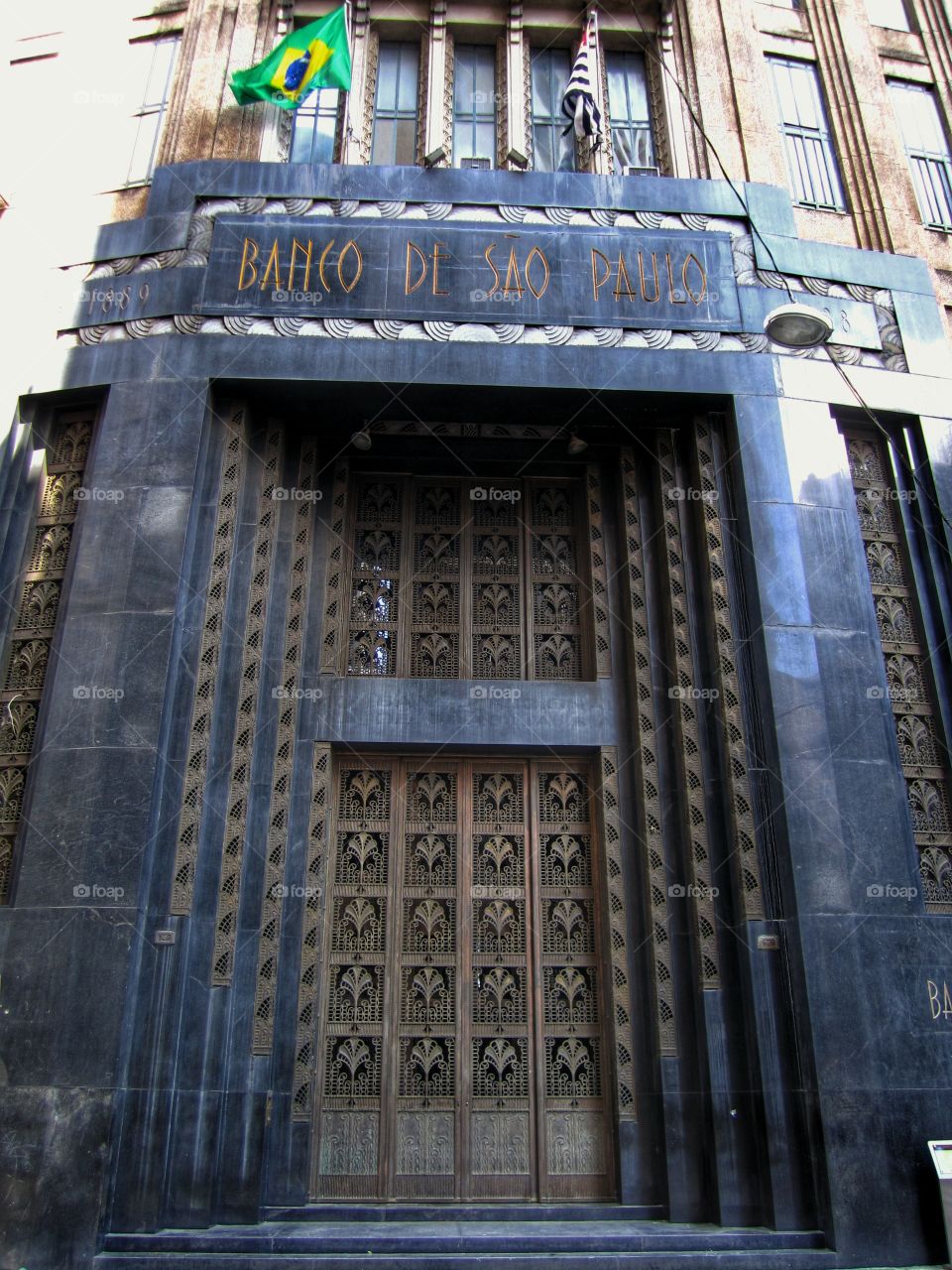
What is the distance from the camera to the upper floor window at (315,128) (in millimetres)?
12352

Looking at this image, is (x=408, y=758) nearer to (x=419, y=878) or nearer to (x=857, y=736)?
(x=419, y=878)

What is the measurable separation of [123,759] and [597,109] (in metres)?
9.76

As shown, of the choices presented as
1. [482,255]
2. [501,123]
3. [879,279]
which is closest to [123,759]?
[482,255]

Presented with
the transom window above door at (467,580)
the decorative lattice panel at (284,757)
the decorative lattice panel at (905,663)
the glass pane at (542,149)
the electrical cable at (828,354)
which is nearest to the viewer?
the decorative lattice panel at (284,757)

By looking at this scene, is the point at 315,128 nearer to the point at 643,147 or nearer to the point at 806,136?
the point at 643,147

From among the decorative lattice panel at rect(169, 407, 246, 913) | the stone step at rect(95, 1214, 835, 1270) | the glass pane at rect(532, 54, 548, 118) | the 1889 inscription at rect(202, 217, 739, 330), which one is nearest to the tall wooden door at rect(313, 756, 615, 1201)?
the stone step at rect(95, 1214, 835, 1270)

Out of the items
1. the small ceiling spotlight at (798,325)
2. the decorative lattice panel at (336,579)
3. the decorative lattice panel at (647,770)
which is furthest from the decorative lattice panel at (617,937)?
the small ceiling spotlight at (798,325)

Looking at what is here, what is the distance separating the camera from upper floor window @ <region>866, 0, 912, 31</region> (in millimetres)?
14000

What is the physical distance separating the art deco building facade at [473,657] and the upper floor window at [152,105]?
0.09m

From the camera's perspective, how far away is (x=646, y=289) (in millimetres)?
11188

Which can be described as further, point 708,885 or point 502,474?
point 502,474

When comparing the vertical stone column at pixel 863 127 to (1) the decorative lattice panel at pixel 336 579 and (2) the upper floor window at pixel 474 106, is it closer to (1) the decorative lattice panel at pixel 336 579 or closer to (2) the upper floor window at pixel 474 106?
(2) the upper floor window at pixel 474 106

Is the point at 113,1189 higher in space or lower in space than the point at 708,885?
lower

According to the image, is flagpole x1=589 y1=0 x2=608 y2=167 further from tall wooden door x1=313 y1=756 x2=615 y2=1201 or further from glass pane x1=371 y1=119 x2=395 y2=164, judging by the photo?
tall wooden door x1=313 y1=756 x2=615 y2=1201
